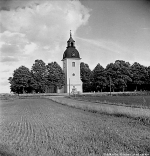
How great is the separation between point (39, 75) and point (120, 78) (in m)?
20.8

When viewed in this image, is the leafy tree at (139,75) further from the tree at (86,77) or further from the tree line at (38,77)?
the tree line at (38,77)

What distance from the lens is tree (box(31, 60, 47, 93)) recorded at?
177 feet

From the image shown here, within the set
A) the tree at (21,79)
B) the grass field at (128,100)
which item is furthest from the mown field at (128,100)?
the tree at (21,79)

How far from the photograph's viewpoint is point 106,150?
5250 millimetres

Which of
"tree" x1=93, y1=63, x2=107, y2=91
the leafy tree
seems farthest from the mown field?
the leafy tree

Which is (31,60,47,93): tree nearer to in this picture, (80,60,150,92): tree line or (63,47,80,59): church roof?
(63,47,80,59): church roof

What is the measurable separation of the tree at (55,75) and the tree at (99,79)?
29.6 ft

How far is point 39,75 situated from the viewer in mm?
54469

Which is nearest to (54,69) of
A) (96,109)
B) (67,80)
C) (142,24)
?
(67,80)

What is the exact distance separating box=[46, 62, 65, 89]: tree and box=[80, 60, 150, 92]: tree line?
9.65 metres

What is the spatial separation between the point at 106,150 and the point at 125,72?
55087mm

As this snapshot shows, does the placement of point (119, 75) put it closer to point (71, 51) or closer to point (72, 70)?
point (72, 70)

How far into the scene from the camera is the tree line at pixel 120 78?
5756 cm

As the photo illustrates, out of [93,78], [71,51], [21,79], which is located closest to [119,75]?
[93,78]
